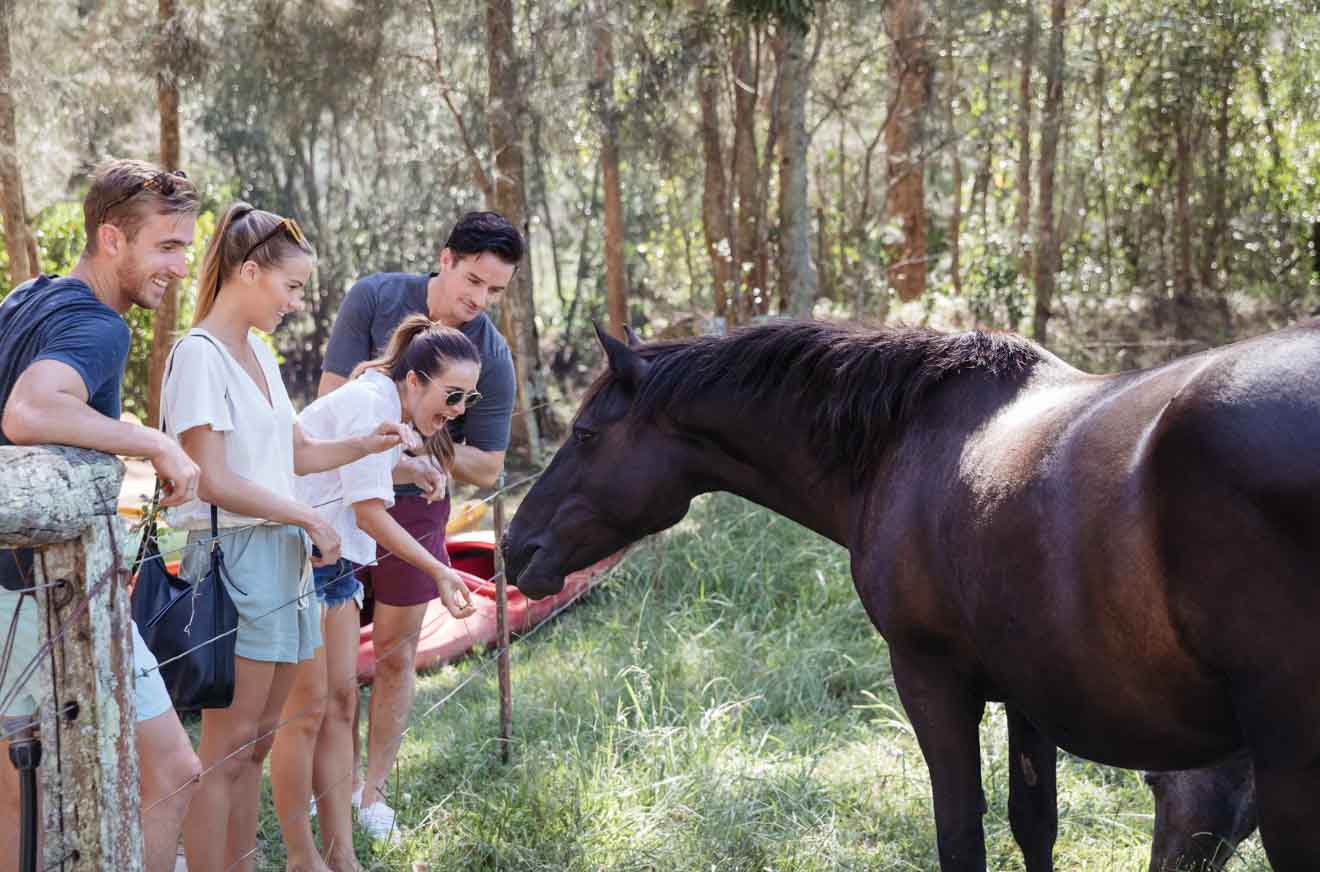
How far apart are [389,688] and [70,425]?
2004 mm

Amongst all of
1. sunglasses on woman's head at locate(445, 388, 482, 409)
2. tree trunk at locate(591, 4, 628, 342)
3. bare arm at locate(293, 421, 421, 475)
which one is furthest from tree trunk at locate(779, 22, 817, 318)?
bare arm at locate(293, 421, 421, 475)

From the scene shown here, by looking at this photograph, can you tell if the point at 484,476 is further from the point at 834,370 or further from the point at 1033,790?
the point at 1033,790

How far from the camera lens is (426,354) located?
137 inches

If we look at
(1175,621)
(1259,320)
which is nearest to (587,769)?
(1175,621)

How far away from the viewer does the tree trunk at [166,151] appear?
28.3ft

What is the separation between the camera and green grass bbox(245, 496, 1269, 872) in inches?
145

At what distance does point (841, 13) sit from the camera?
38.5 feet

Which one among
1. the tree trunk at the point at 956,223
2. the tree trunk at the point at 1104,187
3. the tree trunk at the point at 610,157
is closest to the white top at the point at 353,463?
the tree trunk at the point at 610,157

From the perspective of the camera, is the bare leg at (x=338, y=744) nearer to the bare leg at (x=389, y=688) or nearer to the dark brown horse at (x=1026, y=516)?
the bare leg at (x=389, y=688)

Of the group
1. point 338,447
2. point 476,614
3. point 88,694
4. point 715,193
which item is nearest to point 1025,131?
point 715,193

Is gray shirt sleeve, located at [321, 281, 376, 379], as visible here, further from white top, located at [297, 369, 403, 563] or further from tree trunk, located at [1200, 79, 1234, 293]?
tree trunk, located at [1200, 79, 1234, 293]

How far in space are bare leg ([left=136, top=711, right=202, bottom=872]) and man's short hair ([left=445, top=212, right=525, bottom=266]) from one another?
1758 millimetres

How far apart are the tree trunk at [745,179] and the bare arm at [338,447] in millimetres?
6715

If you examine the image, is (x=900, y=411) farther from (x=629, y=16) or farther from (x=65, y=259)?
(x=65, y=259)
